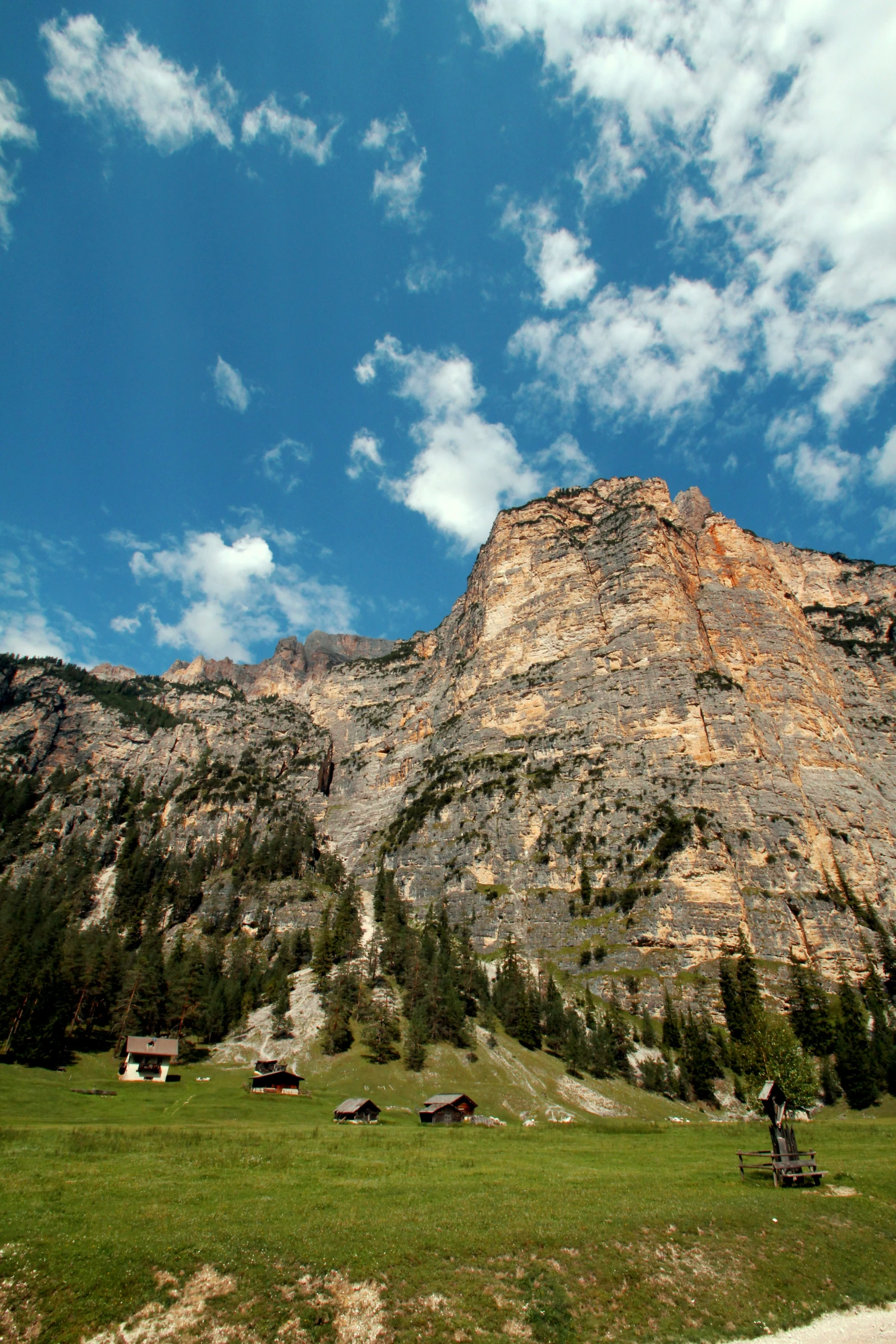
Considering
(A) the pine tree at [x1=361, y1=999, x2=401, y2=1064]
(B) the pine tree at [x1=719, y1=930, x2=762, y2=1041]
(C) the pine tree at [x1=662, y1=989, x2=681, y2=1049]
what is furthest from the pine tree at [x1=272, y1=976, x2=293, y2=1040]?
(B) the pine tree at [x1=719, y1=930, x2=762, y2=1041]

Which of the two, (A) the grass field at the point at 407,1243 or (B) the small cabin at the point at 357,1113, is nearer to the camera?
(A) the grass field at the point at 407,1243

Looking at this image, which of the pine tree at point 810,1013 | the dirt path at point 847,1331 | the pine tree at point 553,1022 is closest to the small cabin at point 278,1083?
the pine tree at point 553,1022

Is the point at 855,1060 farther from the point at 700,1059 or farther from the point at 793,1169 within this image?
the point at 793,1169

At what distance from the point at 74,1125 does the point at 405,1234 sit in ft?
102

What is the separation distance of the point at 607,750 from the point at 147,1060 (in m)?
78.1

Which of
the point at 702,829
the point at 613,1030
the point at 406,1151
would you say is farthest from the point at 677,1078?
the point at 406,1151

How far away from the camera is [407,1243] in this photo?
16516 mm

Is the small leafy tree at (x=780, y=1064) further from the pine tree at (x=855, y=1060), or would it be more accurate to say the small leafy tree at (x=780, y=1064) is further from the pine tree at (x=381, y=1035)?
the pine tree at (x=381, y=1035)

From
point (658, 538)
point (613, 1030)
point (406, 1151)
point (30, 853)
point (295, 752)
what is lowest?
point (406, 1151)

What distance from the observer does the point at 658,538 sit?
136000 mm

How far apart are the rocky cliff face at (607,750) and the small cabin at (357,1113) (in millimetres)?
41361

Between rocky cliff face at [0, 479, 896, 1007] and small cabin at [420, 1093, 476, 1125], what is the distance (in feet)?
118

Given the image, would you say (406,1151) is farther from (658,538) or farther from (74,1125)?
(658,538)

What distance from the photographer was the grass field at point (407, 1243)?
42.9 feet
